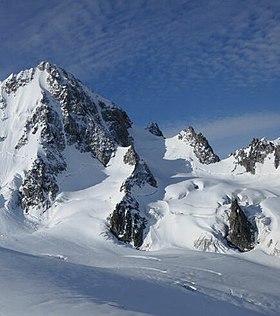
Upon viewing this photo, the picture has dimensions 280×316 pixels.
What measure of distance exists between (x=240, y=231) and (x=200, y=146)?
121 feet

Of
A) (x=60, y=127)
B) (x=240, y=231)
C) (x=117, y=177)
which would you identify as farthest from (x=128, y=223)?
(x=60, y=127)

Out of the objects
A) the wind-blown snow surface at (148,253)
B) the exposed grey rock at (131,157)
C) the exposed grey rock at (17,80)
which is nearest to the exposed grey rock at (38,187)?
the wind-blown snow surface at (148,253)

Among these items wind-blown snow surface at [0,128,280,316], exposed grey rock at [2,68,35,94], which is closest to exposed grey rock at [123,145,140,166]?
wind-blown snow surface at [0,128,280,316]

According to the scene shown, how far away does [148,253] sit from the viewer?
6869cm

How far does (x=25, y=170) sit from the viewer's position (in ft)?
295

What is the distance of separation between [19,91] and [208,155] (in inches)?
1783

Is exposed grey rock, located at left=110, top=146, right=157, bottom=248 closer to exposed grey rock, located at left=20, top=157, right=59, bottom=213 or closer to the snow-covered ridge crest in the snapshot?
exposed grey rock, located at left=20, top=157, right=59, bottom=213

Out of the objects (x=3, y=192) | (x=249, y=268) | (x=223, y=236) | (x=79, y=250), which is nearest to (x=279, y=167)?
(x=223, y=236)

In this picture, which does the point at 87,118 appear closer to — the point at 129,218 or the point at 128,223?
the point at 129,218

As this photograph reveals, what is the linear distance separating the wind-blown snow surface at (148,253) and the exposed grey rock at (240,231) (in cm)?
177

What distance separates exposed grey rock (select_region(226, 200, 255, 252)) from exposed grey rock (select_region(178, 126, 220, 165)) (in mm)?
29999

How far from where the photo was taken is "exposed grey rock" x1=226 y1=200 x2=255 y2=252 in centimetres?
7150

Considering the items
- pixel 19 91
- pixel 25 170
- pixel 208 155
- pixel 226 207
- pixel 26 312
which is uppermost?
pixel 19 91

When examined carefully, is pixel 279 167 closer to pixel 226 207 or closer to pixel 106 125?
pixel 226 207
